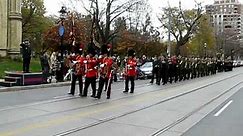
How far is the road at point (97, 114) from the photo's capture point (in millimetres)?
9898

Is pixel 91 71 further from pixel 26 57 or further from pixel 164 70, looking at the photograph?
pixel 164 70

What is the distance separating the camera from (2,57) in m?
34.5

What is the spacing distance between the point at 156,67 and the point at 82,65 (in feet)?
37.0

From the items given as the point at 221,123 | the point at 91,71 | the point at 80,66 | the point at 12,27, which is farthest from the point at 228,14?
the point at 221,123

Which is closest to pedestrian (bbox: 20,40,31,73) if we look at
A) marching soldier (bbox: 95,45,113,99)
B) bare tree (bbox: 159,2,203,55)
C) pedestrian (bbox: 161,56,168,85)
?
marching soldier (bbox: 95,45,113,99)

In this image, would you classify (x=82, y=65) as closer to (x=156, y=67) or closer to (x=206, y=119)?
(x=206, y=119)

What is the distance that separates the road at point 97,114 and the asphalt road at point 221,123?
27cm

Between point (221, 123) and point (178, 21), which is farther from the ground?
point (178, 21)

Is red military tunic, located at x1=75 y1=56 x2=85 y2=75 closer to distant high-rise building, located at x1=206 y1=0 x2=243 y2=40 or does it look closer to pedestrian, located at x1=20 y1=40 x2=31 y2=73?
pedestrian, located at x1=20 y1=40 x2=31 y2=73

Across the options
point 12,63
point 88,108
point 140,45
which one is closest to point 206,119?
point 88,108

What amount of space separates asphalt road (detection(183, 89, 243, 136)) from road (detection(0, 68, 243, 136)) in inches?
10.6

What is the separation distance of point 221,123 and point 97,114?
3.43m

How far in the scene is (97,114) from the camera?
40.4ft

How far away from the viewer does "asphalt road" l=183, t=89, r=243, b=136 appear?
1023 centimetres
